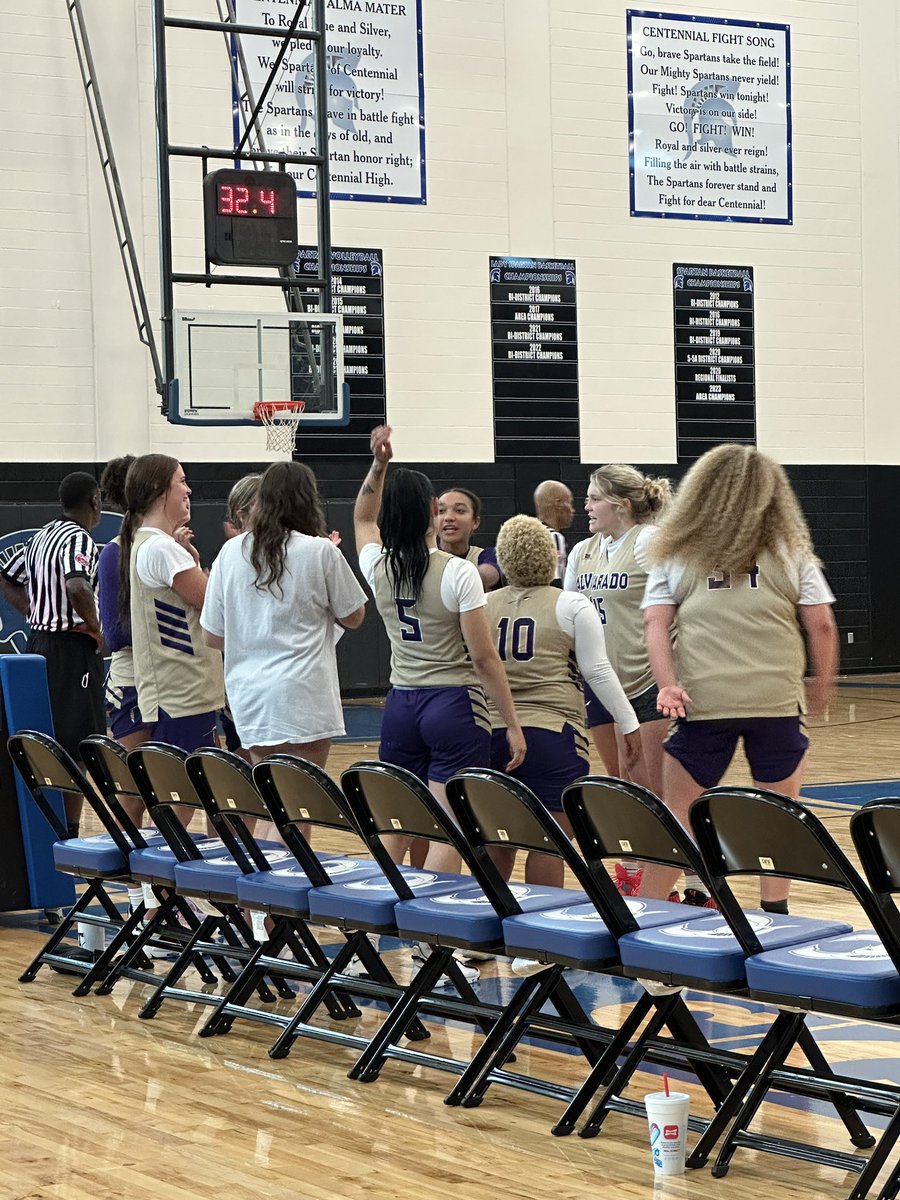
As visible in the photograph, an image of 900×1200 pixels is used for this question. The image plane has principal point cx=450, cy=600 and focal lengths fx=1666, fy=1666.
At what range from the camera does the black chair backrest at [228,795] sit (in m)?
4.23

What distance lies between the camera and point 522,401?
Answer: 14117mm

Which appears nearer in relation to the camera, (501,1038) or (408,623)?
(501,1038)

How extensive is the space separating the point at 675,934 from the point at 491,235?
11293mm

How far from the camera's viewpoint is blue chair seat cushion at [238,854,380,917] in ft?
13.6

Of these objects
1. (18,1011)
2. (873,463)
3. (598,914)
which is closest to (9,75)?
(873,463)

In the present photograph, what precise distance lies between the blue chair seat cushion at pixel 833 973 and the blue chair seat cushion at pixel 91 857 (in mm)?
2385

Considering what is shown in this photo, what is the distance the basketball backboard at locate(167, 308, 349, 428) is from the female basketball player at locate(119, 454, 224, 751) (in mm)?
5214

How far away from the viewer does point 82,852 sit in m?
5.05

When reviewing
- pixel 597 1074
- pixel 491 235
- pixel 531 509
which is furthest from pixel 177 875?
pixel 491 235

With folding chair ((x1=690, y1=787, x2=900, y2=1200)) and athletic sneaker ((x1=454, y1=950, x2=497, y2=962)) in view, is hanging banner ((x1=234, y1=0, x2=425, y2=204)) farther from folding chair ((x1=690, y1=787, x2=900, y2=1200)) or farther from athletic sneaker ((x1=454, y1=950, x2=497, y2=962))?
folding chair ((x1=690, y1=787, x2=900, y2=1200))

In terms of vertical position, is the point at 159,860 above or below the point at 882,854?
below

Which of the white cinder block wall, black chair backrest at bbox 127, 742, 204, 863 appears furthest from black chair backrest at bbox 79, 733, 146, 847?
the white cinder block wall

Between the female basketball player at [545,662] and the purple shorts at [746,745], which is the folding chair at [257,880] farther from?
the purple shorts at [746,745]

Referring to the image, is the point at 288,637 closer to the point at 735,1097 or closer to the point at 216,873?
the point at 216,873
